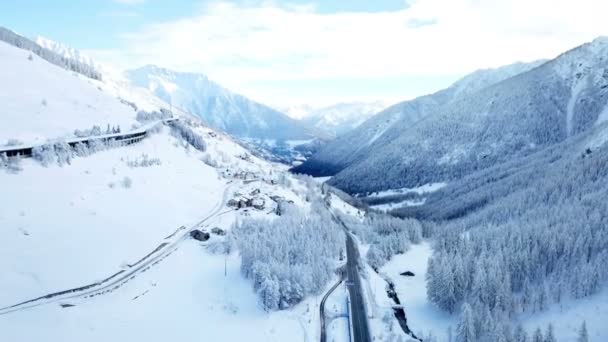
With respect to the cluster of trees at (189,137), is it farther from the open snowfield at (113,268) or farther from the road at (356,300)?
the road at (356,300)

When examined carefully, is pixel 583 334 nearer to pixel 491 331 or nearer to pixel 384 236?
pixel 491 331

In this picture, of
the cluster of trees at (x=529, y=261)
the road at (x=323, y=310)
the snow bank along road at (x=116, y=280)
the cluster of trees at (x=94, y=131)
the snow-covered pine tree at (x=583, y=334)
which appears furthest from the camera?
the cluster of trees at (x=94, y=131)

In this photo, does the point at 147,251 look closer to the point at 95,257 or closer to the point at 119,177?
the point at 95,257

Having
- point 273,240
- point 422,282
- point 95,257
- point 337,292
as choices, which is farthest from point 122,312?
point 422,282

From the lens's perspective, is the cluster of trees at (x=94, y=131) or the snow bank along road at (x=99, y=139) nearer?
the snow bank along road at (x=99, y=139)

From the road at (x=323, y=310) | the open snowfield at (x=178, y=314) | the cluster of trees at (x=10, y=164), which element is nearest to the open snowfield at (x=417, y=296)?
the road at (x=323, y=310)

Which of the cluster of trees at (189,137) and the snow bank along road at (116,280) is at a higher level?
the cluster of trees at (189,137)
